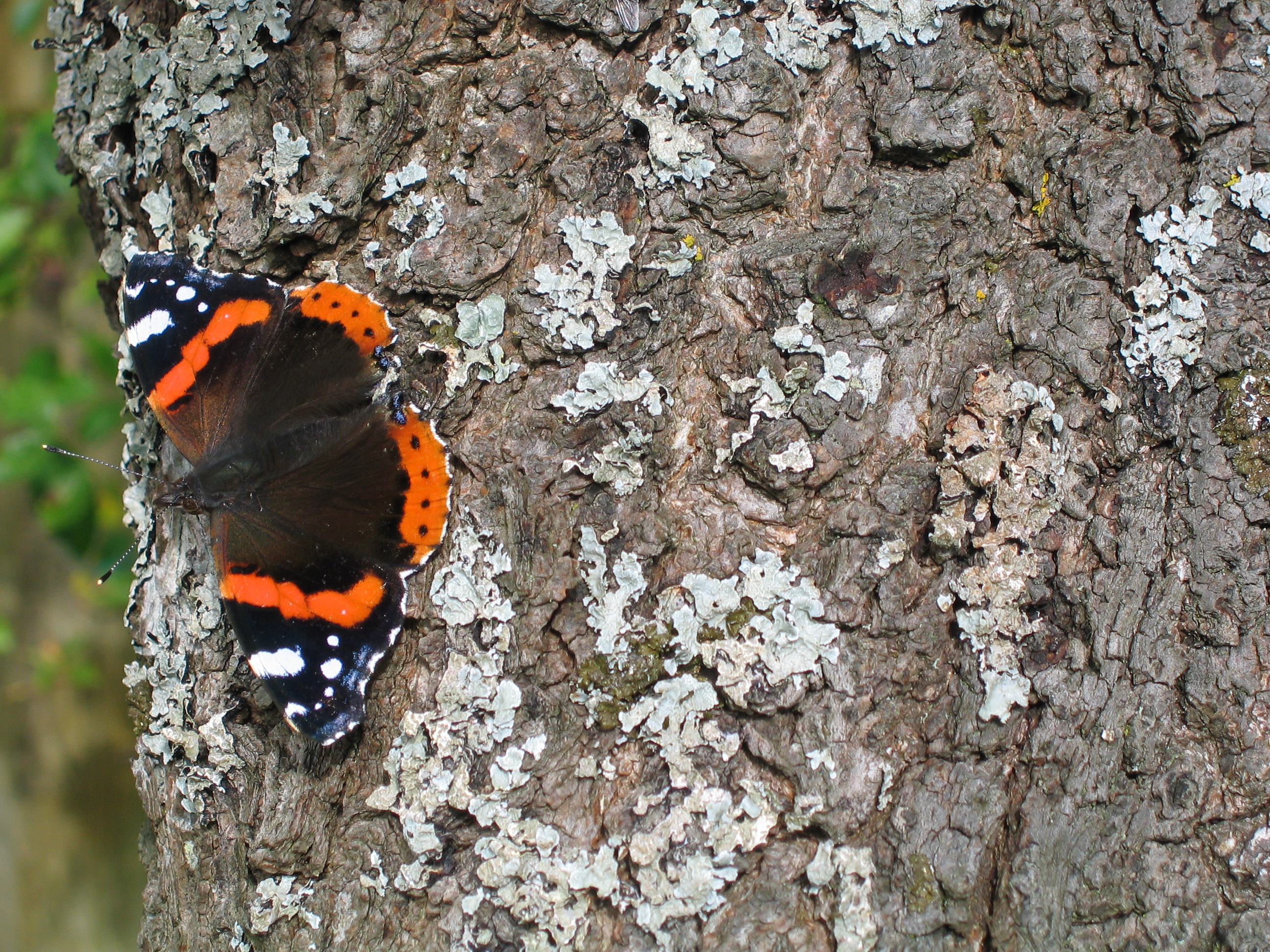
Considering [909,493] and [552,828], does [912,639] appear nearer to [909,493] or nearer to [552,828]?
[909,493]

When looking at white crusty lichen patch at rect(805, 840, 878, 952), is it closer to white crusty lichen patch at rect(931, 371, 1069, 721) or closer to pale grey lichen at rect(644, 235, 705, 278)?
white crusty lichen patch at rect(931, 371, 1069, 721)

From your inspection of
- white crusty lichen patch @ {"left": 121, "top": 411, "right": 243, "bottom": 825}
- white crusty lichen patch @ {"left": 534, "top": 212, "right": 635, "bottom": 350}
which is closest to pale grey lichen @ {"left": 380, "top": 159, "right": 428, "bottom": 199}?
white crusty lichen patch @ {"left": 534, "top": 212, "right": 635, "bottom": 350}

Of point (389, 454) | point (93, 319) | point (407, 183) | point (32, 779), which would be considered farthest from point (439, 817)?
point (32, 779)

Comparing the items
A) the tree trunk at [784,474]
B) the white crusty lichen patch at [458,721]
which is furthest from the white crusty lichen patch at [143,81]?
the white crusty lichen patch at [458,721]

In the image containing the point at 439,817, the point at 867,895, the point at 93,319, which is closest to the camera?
the point at 867,895

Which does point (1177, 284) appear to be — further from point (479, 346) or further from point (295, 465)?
point (295, 465)

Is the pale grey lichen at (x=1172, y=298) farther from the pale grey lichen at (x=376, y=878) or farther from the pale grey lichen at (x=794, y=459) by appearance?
the pale grey lichen at (x=376, y=878)
